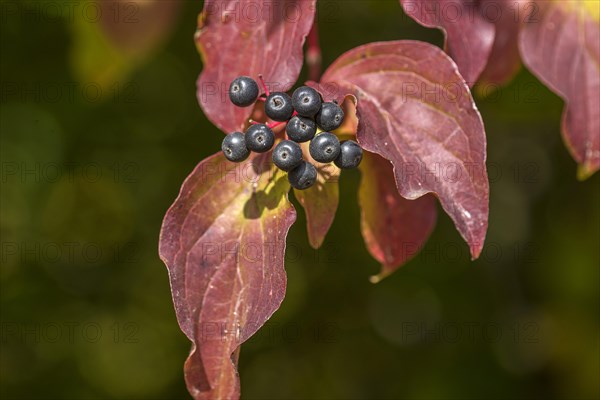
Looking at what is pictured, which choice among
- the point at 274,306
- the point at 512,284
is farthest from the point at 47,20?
the point at 512,284

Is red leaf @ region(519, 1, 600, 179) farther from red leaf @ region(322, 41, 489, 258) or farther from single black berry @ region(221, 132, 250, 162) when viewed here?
single black berry @ region(221, 132, 250, 162)

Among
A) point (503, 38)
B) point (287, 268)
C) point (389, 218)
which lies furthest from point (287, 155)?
point (287, 268)

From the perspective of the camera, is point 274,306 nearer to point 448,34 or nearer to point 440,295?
point 448,34

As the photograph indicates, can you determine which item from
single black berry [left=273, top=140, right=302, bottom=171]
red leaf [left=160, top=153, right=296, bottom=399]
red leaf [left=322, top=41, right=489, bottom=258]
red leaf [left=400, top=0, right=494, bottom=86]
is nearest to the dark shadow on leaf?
red leaf [left=160, top=153, right=296, bottom=399]

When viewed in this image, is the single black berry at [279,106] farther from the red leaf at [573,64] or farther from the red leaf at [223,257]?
the red leaf at [573,64]

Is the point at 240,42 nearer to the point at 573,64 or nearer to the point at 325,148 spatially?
the point at 325,148

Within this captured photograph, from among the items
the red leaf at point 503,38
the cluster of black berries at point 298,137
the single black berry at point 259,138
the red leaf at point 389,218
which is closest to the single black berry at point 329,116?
the cluster of black berries at point 298,137

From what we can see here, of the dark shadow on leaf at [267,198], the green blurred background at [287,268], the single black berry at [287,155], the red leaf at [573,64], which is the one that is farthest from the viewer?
the green blurred background at [287,268]
